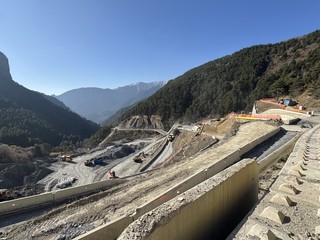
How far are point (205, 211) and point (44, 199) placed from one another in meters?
→ 11.3

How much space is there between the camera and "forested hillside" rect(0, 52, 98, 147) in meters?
103

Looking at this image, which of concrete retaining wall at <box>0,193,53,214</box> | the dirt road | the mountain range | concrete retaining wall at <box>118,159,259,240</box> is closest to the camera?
concrete retaining wall at <box>118,159,259,240</box>

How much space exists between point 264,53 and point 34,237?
354 feet

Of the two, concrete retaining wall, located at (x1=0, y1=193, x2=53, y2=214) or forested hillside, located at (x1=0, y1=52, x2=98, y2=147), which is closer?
concrete retaining wall, located at (x1=0, y1=193, x2=53, y2=214)

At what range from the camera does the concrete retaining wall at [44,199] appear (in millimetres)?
11523

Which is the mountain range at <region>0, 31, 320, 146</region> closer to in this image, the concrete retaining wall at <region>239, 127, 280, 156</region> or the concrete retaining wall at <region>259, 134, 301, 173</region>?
the concrete retaining wall at <region>239, 127, 280, 156</region>

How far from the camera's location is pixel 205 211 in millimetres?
4332

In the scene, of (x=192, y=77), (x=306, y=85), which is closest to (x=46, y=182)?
(x=306, y=85)

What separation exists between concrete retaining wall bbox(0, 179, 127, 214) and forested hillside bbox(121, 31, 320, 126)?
57439 millimetres

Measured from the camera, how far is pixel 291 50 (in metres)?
86.4

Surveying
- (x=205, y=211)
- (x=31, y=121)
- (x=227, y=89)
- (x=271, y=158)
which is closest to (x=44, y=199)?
(x=205, y=211)

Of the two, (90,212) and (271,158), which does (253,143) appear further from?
(90,212)

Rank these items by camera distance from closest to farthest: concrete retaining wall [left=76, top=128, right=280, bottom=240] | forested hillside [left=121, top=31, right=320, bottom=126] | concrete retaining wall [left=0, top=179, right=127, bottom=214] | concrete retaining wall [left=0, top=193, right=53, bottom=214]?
concrete retaining wall [left=76, top=128, right=280, bottom=240] < concrete retaining wall [left=0, top=193, right=53, bottom=214] < concrete retaining wall [left=0, top=179, right=127, bottom=214] < forested hillside [left=121, top=31, right=320, bottom=126]

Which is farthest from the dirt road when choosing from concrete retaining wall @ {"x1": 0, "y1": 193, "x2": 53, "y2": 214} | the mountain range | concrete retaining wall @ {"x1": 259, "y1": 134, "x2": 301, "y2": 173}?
the mountain range
